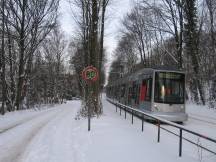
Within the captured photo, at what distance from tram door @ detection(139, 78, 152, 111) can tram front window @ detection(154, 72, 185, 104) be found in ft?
2.10

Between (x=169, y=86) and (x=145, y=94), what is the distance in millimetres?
1910

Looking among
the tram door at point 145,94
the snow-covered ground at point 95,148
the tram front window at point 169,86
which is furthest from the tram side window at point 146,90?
the snow-covered ground at point 95,148

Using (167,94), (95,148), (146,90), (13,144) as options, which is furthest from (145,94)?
(95,148)

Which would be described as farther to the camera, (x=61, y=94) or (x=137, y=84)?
(x=61, y=94)

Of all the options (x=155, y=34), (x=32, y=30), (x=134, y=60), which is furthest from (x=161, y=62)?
(x=32, y=30)

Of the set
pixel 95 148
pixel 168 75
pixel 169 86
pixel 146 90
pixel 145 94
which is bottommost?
pixel 95 148

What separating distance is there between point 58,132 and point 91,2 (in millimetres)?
10318

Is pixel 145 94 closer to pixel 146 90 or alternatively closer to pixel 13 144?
pixel 146 90

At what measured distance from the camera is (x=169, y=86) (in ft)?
60.3

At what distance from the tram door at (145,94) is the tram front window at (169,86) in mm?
639

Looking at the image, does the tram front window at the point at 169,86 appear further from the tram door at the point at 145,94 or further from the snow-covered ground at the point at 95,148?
the snow-covered ground at the point at 95,148

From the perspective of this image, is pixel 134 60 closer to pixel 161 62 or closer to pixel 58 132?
pixel 161 62

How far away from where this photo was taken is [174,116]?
1781cm

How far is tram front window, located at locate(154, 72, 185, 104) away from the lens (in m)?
18.3
